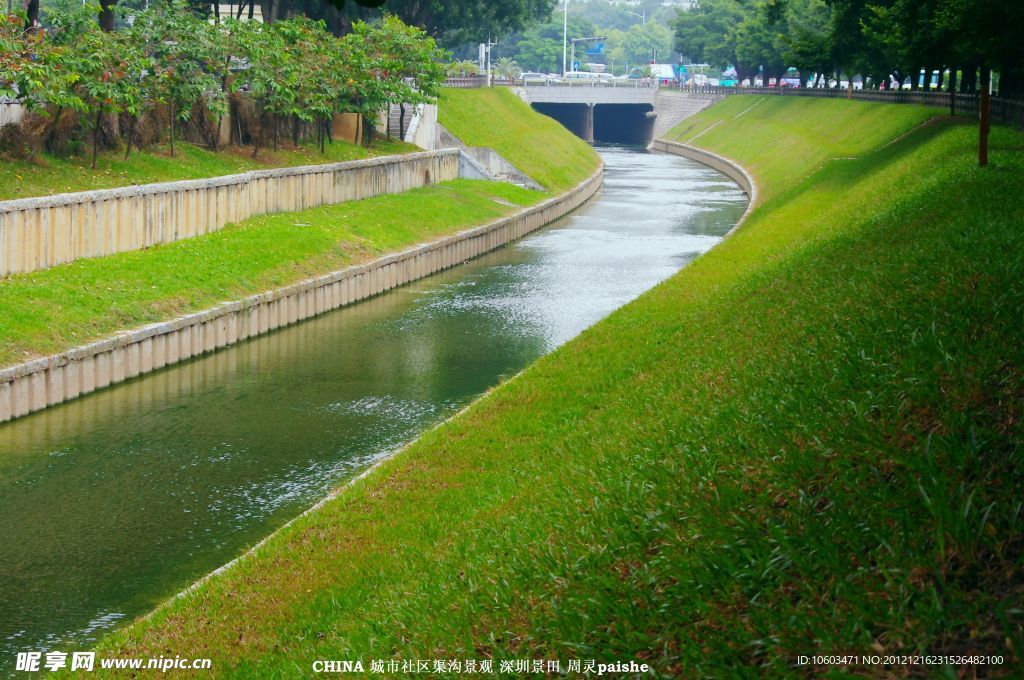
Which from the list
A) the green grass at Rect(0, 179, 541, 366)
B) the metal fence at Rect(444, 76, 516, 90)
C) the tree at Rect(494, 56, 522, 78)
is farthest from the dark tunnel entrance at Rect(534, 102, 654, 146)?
the green grass at Rect(0, 179, 541, 366)

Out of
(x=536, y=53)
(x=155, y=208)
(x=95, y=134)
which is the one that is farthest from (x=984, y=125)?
(x=536, y=53)

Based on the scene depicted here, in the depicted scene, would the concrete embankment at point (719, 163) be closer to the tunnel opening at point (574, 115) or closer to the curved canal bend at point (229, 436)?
the tunnel opening at point (574, 115)

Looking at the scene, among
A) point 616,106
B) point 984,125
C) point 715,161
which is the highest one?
point 616,106

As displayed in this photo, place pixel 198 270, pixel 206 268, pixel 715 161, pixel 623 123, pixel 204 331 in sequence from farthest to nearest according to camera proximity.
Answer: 1. pixel 623 123
2. pixel 715 161
3. pixel 206 268
4. pixel 198 270
5. pixel 204 331

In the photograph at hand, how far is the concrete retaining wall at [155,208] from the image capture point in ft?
91.0

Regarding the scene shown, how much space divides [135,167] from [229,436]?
16556 millimetres

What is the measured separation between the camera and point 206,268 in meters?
32.0

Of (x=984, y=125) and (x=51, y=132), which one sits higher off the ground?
(x=984, y=125)

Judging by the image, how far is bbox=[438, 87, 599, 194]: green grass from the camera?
6981 centimetres

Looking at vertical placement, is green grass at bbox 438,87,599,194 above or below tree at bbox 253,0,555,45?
below

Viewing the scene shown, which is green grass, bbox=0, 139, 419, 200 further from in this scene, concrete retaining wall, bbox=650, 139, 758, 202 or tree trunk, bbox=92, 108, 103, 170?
concrete retaining wall, bbox=650, 139, 758, 202

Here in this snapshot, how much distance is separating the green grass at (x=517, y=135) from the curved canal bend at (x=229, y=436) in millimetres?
27559

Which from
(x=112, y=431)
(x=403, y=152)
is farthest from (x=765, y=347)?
(x=403, y=152)

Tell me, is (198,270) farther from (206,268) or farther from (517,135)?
(517,135)
